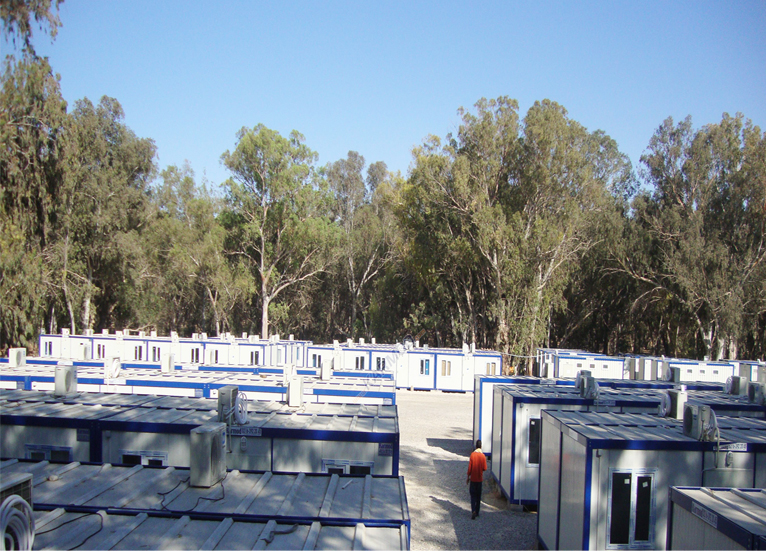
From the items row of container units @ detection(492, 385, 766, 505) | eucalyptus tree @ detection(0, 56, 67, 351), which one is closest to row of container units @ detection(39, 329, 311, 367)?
eucalyptus tree @ detection(0, 56, 67, 351)

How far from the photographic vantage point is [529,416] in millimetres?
10562

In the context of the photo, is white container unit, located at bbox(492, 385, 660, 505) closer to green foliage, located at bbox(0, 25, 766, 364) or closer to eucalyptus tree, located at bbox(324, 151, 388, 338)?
green foliage, located at bbox(0, 25, 766, 364)

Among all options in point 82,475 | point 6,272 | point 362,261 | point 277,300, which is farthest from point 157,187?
point 82,475

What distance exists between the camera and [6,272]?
27062 millimetres

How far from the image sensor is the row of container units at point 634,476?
717cm

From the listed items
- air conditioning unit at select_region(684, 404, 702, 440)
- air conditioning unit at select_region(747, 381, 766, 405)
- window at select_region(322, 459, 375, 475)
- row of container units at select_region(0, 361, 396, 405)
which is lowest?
window at select_region(322, 459, 375, 475)

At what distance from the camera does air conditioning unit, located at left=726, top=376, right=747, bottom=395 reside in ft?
46.9

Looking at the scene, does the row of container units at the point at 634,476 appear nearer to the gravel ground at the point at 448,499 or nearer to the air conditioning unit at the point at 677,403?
the air conditioning unit at the point at 677,403

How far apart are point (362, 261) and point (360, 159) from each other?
131 ft

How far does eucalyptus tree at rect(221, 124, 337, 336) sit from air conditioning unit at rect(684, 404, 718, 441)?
114 ft

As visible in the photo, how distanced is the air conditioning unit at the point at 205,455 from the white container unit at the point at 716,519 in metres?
5.02

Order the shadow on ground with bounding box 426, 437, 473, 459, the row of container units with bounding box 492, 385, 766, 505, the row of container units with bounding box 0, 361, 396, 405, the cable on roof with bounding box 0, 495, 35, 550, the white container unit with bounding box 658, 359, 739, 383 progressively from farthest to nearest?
the white container unit with bounding box 658, 359, 739, 383 < the shadow on ground with bounding box 426, 437, 473, 459 < the row of container units with bounding box 0, 361, 396, 405 < the row of container units with bounding box 492, 385, 766, 505 < the cable on roof with bounding box 0, 495, 35, 550

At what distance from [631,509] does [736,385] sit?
912cm

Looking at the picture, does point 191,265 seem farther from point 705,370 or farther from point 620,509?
point 620,509
